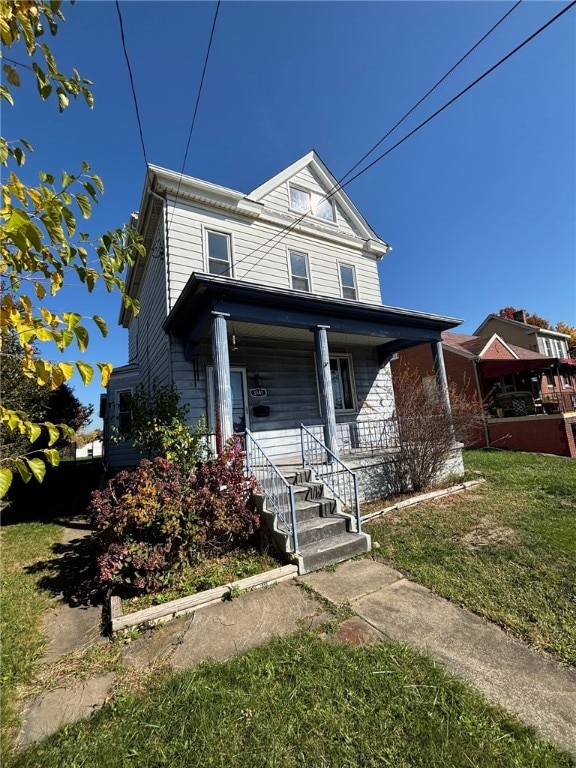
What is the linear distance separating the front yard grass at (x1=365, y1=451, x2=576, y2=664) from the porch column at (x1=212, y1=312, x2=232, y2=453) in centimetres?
300

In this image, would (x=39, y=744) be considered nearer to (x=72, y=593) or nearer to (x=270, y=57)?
(x=72, y=593)

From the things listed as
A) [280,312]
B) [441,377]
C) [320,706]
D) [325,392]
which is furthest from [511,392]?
[320,706]

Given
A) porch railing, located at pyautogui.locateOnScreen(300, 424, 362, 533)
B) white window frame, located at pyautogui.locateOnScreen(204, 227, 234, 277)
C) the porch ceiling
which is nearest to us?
porch railing, located at pyautogui.locateOnScreen(300, 424, 362, 533)

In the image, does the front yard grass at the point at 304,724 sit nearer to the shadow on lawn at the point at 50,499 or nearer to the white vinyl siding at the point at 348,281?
the shadow on lawn at the point at 50,499

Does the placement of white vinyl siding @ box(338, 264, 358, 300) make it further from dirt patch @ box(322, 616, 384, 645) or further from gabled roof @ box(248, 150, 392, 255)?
dirt patch @ box(322, 616, 384, 645)

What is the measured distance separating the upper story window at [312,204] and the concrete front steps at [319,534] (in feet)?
28.4

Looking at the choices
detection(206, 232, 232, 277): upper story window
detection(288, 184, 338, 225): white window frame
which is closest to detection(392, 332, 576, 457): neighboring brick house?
detection(288, 184, 338, 225): white window frame

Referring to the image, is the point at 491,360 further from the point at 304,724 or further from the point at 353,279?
the point at 304,724

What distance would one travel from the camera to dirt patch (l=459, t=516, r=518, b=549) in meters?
4.91

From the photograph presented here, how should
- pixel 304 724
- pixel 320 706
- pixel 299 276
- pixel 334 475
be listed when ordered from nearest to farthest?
pixel 304 724 < pixel 320 706 < pixel 334 475 < pixel 299 276

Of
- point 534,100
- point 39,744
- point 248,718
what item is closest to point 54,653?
point 39,744

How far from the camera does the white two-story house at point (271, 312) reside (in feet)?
22.5

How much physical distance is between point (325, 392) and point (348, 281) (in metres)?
5.46

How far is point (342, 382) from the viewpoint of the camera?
10.4m
